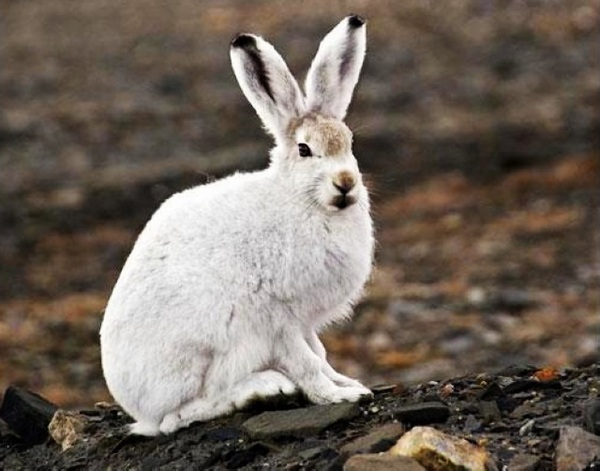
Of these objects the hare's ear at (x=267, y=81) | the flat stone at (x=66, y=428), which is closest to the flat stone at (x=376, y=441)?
the hare's ear at (x=267, y=81)

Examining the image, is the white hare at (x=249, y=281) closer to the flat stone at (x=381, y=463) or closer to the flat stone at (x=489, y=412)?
the flat stone at (x=489, y=412)

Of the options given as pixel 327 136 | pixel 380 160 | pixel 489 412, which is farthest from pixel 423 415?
pixel 380 160

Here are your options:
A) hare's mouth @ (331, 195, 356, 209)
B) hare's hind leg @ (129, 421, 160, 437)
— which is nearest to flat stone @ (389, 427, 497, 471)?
hare's mouth @ (331, 195, 356, 209)

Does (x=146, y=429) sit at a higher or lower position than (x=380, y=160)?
lower

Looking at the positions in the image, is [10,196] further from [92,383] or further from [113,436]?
[113,436]

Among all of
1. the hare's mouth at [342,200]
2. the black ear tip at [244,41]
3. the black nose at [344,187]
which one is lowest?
the hare's mouth at [342,200]

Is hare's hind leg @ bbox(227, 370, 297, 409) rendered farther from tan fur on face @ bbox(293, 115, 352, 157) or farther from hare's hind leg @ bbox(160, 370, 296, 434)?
tan fur on face @ bbox(293, 115, 352, 157)

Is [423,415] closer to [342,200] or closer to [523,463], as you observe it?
[523,463]
